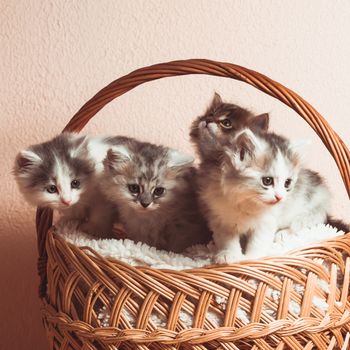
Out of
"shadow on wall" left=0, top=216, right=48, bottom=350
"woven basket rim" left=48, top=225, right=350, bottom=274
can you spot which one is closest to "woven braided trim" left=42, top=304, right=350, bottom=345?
"woven basket rim" left=48, top=225, right=350, bottom=274

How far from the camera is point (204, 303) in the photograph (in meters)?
0.94

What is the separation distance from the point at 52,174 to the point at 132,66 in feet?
2.20

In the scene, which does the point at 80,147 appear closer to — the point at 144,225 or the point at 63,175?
the point at 63,175

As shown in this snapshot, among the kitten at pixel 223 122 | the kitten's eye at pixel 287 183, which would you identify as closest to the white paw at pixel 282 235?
the kitten's eye at pixel 287 183

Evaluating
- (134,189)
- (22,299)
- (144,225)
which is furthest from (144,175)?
(22,299)

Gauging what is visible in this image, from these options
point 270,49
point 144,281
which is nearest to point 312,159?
point 270,49

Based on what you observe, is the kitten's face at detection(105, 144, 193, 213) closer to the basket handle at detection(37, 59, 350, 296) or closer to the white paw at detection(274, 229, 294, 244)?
the basket handle at detection(37, 59, 350, 296)

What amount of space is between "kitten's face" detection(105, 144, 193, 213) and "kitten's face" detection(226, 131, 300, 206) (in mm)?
179

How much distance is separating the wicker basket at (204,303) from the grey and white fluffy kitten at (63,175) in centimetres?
17

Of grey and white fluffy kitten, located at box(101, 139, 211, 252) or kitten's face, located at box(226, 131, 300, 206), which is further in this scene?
grey and white fluffy kitten, located at box(101, 139, 211, 252)

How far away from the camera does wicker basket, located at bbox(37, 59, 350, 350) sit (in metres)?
0.94

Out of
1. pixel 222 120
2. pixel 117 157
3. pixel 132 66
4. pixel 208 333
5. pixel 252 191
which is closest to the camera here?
pixel 208 333

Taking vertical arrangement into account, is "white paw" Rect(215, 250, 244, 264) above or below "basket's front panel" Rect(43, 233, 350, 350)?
above

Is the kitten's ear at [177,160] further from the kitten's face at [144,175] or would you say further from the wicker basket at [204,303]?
the wicker basket at [204,303]
